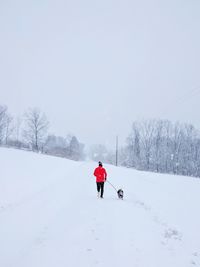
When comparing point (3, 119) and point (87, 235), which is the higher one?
point (3, 119)

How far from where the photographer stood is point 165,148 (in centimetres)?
5569

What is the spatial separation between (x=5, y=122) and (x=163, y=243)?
64803mm

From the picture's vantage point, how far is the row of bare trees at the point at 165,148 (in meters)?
52.9

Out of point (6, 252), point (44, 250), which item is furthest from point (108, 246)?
point (6, 252)

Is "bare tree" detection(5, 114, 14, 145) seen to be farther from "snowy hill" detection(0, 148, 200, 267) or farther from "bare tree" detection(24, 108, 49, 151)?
"snowy hill" detection(0, 148, 200, 267)

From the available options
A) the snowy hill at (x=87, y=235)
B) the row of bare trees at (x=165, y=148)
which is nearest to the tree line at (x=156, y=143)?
the row of bare trees at (x=165, y=148)

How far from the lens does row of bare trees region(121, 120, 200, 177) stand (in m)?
52.9

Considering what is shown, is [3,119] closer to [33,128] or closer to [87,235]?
[33,128]

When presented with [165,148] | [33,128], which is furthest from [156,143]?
[33,128]

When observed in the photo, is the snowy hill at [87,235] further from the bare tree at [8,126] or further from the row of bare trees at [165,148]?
the bare tree at [8,126]

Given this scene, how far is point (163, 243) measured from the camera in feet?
19.0

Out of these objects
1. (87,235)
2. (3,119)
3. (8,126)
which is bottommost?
(87,235)

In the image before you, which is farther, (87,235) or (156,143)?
(156,143)

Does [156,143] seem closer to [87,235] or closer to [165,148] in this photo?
[165,148]
